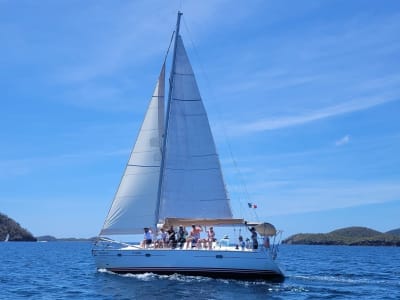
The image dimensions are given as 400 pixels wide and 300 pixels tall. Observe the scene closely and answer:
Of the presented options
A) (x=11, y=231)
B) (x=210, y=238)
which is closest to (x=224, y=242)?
(x=210, y=238)

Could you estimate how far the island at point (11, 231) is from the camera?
184375 millimetres

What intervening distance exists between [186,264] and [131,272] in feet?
11.5

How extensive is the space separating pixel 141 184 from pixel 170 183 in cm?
188

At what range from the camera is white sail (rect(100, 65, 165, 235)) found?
1283 inches

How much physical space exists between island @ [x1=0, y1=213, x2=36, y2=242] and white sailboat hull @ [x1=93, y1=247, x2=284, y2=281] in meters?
165

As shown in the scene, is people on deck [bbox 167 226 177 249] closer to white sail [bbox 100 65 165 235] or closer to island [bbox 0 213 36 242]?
white sail [bbox 100 65 165 235]

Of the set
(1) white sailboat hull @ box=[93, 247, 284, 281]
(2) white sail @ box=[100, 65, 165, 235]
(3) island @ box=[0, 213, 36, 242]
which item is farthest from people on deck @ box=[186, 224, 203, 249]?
(3) island @ box=[0, 213, 36, 242]

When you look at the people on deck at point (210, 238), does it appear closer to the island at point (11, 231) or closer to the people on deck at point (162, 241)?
the people on deck at point (162, 241)

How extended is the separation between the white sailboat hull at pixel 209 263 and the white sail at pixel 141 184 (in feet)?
7.03

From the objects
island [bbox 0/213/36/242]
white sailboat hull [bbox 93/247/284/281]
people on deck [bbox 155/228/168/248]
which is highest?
island [bbox 0/213/36/242]

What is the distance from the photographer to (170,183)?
32375 mm

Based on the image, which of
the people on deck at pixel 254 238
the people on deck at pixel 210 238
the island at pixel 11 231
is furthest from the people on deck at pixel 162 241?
the island at pixel 11 231

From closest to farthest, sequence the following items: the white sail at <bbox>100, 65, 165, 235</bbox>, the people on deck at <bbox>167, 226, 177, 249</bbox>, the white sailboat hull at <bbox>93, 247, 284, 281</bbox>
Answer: the white sailboat hull at <bbox>93, 247, 284, 281</bbox>
the people on deck at <bbox>167, 226, 177, 249</bbox>
the white sail at <bbox>100, 65, 165, 235</bbox>

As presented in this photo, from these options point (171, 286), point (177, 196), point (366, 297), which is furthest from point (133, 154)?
point (366, 297)
